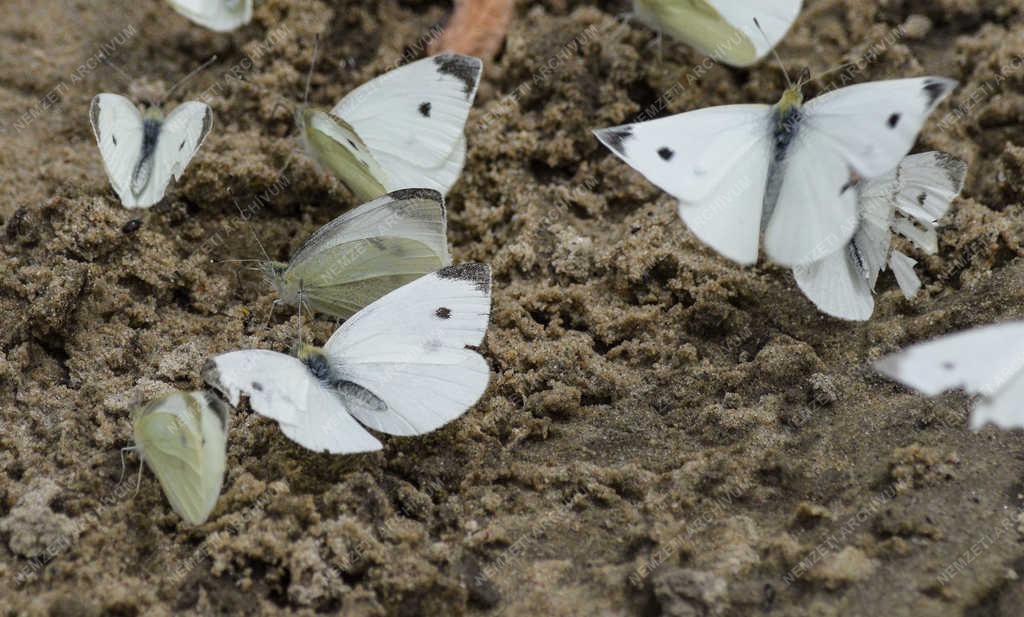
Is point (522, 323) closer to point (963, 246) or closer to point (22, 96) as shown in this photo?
point (963, 246)

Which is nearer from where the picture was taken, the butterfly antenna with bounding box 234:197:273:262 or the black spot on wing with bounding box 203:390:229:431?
the black spot on wing with bounding box 203:390:229:431

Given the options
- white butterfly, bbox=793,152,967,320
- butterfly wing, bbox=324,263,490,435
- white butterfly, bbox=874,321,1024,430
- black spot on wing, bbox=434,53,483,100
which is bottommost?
butterfly wing, bbox=324,263,490,435

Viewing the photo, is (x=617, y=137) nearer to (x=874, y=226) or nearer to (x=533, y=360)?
(x=533, y=360)

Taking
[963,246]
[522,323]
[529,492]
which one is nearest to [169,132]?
[522,323]

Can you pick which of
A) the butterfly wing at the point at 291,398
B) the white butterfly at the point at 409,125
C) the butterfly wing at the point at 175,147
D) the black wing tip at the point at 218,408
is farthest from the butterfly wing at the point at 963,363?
the butterfly wing at the point at 175,147

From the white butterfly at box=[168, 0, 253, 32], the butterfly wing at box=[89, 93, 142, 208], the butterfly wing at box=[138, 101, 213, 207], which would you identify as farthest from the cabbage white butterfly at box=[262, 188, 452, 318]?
the white butterfly at box=[168, 0, 253, 32]

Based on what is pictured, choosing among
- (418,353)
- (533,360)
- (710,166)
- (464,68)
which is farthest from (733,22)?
(418,353)

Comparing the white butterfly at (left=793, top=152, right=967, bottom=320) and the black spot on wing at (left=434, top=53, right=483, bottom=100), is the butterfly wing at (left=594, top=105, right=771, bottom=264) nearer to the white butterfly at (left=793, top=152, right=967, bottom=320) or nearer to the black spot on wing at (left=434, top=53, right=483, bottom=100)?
the white butterfly at (left=793, top=152, right=967, bottom=320)

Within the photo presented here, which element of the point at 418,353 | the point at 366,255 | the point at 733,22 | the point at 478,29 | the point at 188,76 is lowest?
the point at 188,76
